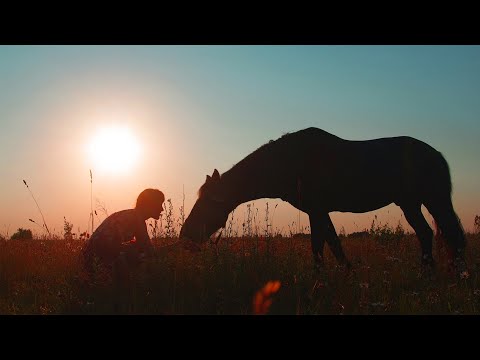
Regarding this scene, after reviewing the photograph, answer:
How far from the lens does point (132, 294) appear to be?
16.9ft

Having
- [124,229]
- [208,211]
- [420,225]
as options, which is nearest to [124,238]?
[124,229]

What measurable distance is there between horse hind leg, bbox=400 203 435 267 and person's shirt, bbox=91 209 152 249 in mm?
5097

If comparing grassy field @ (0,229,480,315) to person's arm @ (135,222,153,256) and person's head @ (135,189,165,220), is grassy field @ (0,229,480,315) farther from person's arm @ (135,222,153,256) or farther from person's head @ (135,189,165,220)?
person's head @ (135,189,165,220)

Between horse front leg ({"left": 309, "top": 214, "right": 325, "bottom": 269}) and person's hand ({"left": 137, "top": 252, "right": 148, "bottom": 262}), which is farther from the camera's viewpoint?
horse front leg ({"left": 309, "top": 214, "right": 325, "bottom": 269})

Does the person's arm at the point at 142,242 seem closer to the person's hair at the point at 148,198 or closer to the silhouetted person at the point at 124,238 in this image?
the silhouetted person at the point at 124,238

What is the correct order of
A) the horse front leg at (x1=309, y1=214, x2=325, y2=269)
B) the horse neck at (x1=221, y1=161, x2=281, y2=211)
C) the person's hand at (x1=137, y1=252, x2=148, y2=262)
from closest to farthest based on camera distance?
the person's hand at (x1=137, y1=252, x2=148, y2=262) → the horse front leg at (x1=309, y1=214, x2=325, y2=269) → the horse neck at (x1=221, y1=161, x2=281, y2=211)

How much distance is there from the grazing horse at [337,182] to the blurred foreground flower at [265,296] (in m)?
2.85

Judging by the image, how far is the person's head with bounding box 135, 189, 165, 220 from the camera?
6184mm

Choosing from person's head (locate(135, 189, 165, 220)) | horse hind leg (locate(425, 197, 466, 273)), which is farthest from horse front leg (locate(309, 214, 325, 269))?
person's head (locate(135, 189, 165, 220))
